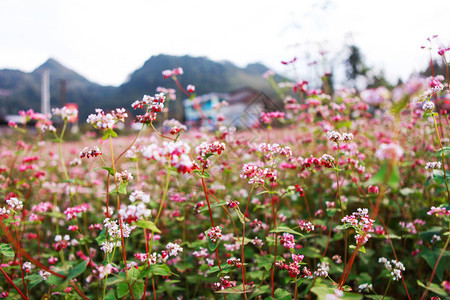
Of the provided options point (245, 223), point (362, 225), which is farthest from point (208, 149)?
point (245, 223)

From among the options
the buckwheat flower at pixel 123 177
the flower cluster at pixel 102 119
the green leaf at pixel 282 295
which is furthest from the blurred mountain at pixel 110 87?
the green leaf at pixel 282 295

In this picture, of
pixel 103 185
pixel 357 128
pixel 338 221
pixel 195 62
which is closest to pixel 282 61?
pixel 357 128

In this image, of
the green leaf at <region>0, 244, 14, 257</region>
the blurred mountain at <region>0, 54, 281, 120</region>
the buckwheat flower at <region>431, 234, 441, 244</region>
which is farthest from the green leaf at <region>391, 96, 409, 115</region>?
the green leaf at <region>0, 244, 14, 257</region>

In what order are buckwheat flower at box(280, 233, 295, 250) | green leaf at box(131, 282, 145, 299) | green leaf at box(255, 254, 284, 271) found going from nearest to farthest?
green leaf at box(131, 282, 145, 299) < buckwheat flower at box(280, 233, 295, 250) < green leaf at box(255, 254, 284, 271)

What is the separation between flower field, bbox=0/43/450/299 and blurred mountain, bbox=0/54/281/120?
3.25ft

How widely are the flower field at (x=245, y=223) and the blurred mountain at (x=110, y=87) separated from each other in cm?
99

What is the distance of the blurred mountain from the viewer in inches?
298

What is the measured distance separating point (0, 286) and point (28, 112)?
2.00 metres

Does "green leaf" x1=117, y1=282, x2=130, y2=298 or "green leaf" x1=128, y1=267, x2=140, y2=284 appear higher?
"green leaf" x1=128, y1=267, x2=140, y2=284

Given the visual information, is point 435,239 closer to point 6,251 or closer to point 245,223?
point 245,223

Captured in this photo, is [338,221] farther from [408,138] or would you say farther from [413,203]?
[408,138]

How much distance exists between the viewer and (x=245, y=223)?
3.72m

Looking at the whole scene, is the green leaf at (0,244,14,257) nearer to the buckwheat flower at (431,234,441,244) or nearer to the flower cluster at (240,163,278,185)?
the flower cluster at (240,163,278,185)

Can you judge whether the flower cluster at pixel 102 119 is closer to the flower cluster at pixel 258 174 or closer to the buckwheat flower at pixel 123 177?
the buckwheat flower at pixel 123 177
